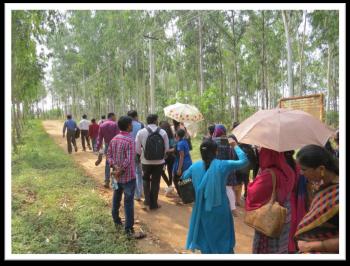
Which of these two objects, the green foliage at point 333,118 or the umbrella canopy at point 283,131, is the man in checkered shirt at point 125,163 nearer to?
the umbrella canopy at point 283,131

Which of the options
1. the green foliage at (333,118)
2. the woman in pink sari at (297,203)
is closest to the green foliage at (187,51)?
the green foliage at (333,118)

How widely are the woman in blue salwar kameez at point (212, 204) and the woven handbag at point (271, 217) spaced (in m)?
0.60

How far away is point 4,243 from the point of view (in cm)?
308

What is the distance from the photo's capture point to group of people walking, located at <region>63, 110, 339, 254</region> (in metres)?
2.20

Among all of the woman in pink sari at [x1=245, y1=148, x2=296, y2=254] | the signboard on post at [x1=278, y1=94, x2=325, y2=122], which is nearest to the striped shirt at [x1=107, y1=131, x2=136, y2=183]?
the woman in pink sari at [x1=245, y1=148, x2=296, y2=254]

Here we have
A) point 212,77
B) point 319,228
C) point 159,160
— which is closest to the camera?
point 319,228

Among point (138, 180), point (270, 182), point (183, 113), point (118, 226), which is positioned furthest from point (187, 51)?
point (270, 182)

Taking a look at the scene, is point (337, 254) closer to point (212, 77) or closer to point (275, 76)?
point (212, 77)

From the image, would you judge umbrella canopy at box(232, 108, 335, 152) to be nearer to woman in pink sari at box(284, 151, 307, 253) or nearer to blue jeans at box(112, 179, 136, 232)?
woman in pink sari at box(284, 151, 307, 253)

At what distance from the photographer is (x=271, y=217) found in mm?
2852

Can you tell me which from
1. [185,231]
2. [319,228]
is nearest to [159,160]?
[185,231]

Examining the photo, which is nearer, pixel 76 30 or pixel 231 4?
pixel 231 4

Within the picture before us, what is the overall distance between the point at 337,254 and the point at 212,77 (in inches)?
1078

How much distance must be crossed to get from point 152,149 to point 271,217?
3.19m
